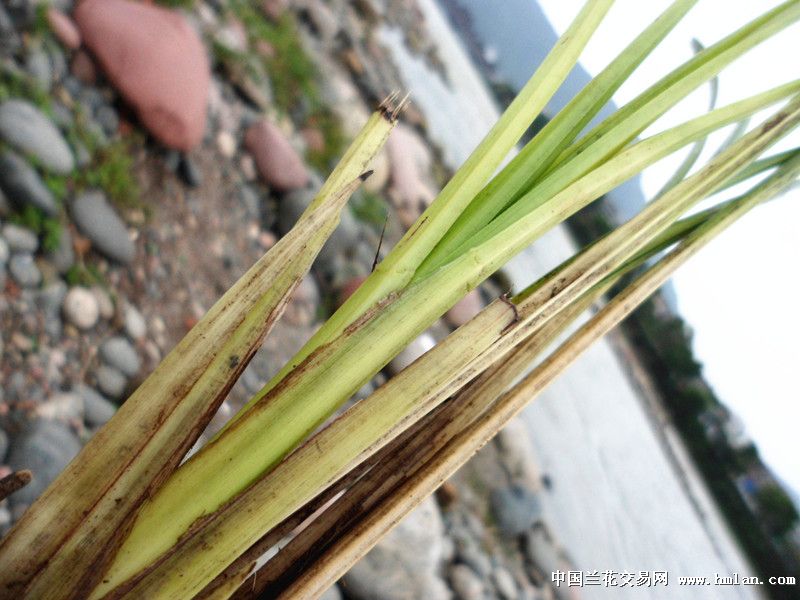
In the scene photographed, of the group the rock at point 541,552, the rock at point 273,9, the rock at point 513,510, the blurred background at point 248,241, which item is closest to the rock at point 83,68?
the blurred background at point 248,241

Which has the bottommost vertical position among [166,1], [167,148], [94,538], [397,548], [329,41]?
[94,538]

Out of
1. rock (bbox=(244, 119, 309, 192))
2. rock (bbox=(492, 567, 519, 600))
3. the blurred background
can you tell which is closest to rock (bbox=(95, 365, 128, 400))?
the blurred background

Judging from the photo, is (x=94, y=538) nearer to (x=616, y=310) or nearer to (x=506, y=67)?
(x=616, y=310)

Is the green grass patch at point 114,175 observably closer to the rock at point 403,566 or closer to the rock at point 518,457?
the rock at point 403,566

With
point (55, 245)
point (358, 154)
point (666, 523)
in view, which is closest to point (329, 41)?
point (55, 245)

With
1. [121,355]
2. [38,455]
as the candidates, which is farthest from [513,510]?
[38,455]

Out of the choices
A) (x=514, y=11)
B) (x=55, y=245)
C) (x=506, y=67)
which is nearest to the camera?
(x=55, y=245)
